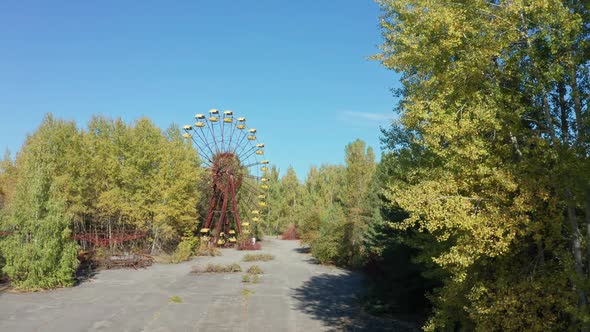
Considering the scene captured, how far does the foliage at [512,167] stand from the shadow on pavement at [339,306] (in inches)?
282

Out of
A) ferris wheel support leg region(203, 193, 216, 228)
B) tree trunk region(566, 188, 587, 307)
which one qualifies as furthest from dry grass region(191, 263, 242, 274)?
tree trunk region(566, 188, 587, 307)

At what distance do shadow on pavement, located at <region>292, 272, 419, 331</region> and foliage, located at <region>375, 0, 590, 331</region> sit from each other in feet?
23.5

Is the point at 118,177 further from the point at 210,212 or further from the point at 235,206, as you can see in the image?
the point at 235,206

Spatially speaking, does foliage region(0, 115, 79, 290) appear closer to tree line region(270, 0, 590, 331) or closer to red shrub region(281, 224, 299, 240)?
tree line region(270, 0, 590, 331)

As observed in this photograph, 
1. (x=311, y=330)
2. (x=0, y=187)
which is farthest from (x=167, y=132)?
(x=311, y=330)

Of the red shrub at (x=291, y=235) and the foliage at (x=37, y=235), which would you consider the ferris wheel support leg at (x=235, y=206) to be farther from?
the foliage at (x=37, y=235)

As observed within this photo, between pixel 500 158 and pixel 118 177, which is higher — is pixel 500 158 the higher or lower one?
the lower one

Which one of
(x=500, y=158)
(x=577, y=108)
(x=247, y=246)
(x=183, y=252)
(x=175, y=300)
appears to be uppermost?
(x=577, y=108)

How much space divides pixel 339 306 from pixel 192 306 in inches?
272

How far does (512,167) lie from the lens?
8336 millimetres

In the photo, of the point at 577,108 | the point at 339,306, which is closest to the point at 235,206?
the point at 339,306

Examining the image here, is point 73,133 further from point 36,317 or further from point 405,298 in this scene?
point 405,298

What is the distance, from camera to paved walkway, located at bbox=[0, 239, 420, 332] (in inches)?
605

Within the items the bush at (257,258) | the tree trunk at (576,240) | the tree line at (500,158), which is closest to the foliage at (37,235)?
the bush at (257,258)
